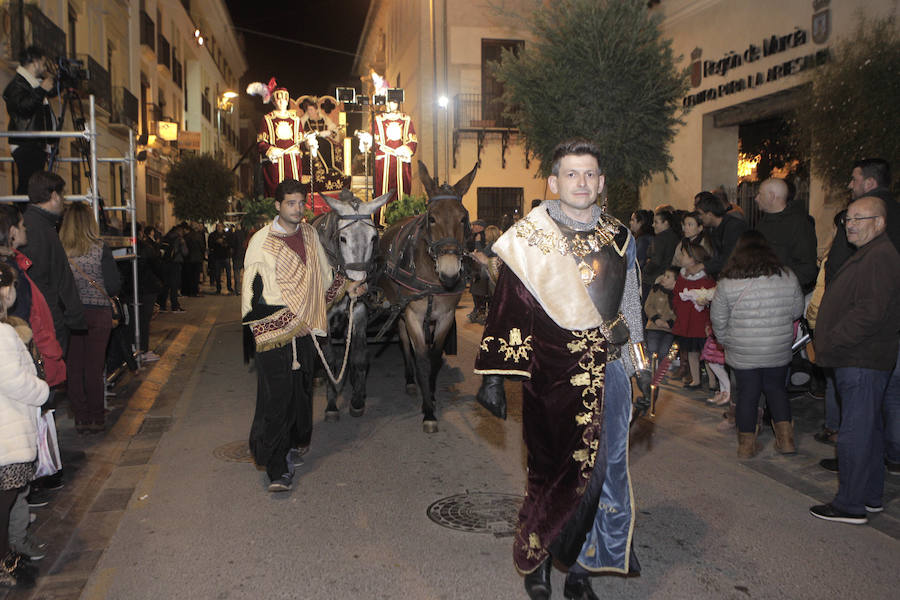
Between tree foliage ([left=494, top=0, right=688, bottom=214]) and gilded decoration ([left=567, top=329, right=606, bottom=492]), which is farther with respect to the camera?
tree foliage ([left=494, top=0, right=688, bottom=214])

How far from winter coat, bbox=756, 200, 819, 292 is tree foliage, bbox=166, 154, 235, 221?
2715cm

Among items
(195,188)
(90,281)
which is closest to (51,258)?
(90,281)

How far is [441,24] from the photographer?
2642 centimetres

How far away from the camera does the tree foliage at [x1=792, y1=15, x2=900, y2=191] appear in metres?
10.2

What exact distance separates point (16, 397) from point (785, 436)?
5.50 meters

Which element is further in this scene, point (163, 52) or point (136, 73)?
point (163, 52)

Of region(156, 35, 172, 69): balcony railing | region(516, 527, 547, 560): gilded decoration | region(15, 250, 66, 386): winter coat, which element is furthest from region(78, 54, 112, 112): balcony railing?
region(516, 527, 547, 560): gilded decoration

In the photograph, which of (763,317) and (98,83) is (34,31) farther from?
(763,317)

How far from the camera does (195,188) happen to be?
1214 inches

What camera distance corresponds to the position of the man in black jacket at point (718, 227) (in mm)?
8227

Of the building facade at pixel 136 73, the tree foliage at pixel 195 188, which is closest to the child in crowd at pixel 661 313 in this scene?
the building facade at pixel 136 73

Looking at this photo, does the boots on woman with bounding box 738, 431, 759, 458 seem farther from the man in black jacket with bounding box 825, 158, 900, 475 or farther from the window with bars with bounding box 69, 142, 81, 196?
the window with bars with bounding box 69, 142, 81, 196

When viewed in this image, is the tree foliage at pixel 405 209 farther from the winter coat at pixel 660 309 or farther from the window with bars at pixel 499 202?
the window with bars at pixel 499 202

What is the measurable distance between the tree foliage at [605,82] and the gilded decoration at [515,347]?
32.6 feet
